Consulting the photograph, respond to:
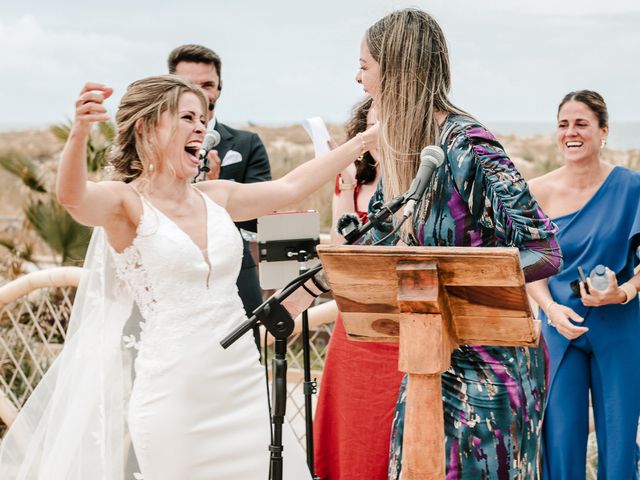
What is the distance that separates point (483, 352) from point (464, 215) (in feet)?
1.28

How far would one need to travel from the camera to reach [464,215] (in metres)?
2.49

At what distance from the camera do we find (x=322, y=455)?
13.4ft

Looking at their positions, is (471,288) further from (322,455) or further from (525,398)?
(322,455)

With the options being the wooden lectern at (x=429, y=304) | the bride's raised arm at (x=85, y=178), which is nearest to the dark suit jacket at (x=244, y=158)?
the bride's raised arm at (x=85, y=178)

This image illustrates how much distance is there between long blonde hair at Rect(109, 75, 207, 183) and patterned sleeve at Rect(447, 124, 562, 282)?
1189 millimetres

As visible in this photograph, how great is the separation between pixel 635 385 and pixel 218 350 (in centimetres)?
203

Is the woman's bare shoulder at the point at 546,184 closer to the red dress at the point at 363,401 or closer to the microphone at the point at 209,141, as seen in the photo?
the red dress at the point at 363,401

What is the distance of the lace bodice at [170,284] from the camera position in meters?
3.07

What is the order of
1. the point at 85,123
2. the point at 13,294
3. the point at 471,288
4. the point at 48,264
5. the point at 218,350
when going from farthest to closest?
the point at 48,264 → the point at 13,294 → the point at 218,350 → the point at 85,123 → the point at 471,288

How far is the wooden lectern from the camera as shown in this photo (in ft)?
6.22

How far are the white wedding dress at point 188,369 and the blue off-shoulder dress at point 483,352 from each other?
798 millimetres

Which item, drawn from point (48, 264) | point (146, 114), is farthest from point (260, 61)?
point (146, 114)

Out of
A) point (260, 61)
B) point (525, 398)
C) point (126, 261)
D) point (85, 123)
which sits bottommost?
point (525, 398)

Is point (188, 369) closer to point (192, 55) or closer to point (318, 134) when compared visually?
point (318, 134)
